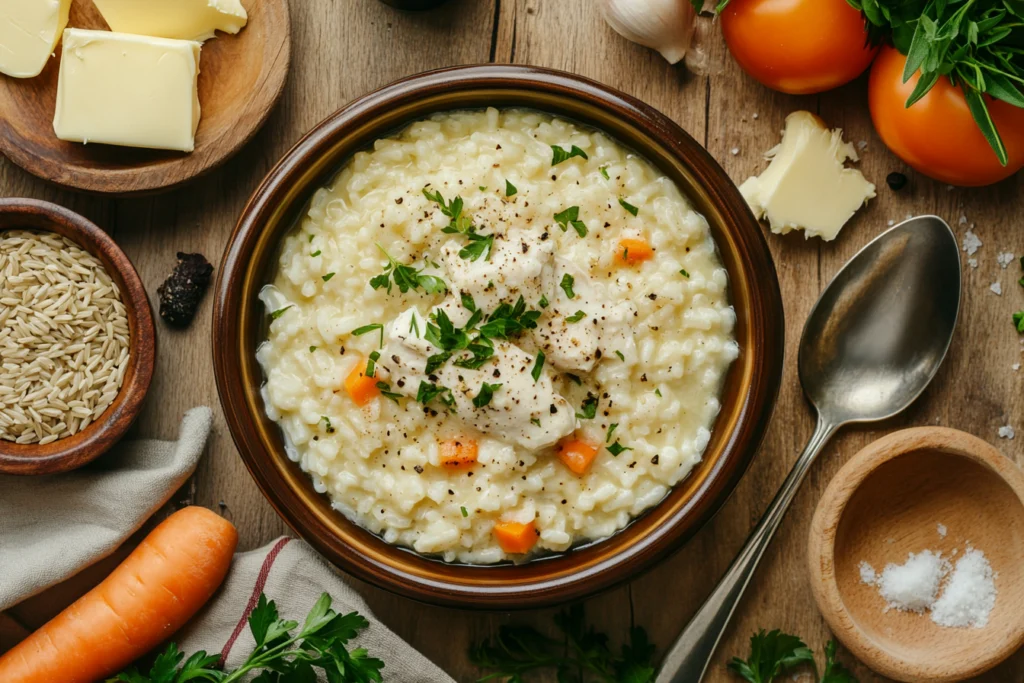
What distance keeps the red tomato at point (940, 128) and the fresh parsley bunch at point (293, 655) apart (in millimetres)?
2488

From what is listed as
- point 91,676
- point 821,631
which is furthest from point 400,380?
point 821,631

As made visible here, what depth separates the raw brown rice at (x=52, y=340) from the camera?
120 inches

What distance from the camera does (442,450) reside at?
2768 mm

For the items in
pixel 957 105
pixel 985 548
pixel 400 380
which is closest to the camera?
pixel 400 380

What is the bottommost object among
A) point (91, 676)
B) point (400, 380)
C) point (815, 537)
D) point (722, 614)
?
point (91, 676)

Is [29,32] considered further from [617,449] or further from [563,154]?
[617,449]

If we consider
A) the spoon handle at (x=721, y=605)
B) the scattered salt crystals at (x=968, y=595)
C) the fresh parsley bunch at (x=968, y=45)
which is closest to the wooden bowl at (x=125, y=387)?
the spoon handle at (x=721, y=605)

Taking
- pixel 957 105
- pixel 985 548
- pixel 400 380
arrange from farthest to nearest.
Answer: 1. pixel 985 548
2. pixel 957 105
3. pixel 400 380

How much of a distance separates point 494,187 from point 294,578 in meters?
1.53

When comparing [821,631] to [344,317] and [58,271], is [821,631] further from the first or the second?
[58,271]

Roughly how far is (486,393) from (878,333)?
1.47 meters

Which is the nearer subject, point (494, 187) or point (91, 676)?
point (494, 187)

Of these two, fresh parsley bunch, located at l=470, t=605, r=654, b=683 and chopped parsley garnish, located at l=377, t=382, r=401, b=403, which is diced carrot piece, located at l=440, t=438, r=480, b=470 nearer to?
chopped parsley garnish, located at l=377, t=382, r=401, b=403

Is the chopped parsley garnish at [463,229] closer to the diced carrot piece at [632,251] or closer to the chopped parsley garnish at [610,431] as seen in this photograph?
the diced carrot piece at [632,251]
